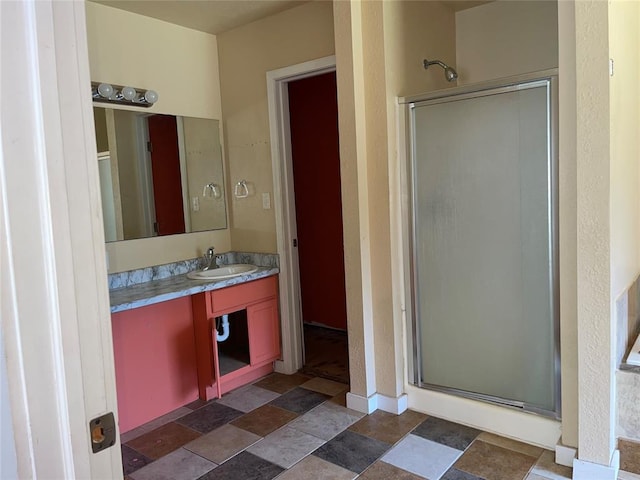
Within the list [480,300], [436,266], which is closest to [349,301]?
[436,266]

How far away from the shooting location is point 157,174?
10.8ft

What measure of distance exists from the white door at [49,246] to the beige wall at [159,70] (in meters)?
2.52

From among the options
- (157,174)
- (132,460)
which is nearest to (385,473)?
(132,460)

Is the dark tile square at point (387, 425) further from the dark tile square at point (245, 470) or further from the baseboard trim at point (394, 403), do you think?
the dark tile square at point (245, 470)

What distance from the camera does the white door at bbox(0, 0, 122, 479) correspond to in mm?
590

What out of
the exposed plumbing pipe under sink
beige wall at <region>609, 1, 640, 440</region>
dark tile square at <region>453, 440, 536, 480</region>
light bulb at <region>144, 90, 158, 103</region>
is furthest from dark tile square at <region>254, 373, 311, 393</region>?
light bulb at <region>144, 90, 158, 103</region>

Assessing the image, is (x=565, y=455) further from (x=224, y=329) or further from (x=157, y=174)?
(x=157, y=174)

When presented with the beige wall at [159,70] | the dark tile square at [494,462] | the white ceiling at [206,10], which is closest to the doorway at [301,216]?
the white ceiling at [206,10]

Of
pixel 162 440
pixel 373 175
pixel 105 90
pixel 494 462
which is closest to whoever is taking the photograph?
pixel 494 462

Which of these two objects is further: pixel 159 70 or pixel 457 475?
pixel 159 70

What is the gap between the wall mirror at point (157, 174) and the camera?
306 centimetres

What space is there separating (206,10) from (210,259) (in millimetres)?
1617

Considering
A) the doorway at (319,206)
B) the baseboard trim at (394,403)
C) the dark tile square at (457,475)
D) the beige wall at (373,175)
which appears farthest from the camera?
the doorway at (319,206)

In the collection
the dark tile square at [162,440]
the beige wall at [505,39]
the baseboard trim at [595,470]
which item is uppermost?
the beige wall at [505,39]
